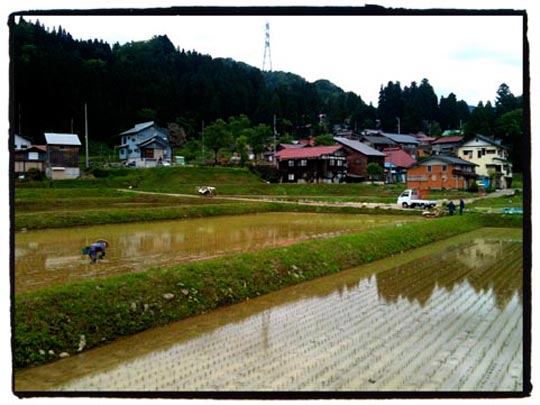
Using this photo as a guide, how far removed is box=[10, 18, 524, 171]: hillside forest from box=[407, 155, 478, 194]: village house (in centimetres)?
214

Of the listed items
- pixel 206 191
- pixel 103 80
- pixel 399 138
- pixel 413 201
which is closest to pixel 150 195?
pixel 206 191

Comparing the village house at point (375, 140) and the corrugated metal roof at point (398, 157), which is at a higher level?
the village house at point (375, 140)

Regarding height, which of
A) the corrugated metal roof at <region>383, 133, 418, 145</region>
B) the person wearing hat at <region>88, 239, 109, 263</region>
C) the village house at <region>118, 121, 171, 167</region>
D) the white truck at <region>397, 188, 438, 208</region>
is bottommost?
the person wearing hat at <region>88, 239, 109, 263</region>

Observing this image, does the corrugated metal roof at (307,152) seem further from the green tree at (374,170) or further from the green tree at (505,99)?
the green tree at (505,99)

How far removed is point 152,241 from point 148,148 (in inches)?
784

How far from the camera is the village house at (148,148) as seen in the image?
84.5 ft

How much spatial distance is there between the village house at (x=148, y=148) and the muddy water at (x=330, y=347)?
17917 millimetres

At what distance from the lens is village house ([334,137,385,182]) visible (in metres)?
40.4

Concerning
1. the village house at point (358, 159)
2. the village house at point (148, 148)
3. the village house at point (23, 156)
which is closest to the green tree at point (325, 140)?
the village house at point (358, 159)

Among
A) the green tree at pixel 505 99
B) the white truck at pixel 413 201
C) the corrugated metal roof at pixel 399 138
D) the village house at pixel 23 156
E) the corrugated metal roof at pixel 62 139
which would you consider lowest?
the white truck at pixel 413 201

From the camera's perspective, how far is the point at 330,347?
18.2 feet

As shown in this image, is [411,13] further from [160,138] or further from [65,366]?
[160,138]

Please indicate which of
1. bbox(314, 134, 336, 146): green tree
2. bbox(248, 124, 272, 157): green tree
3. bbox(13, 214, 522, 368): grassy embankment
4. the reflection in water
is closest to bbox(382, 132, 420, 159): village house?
bbox(314, 134, 336, 146): green tree

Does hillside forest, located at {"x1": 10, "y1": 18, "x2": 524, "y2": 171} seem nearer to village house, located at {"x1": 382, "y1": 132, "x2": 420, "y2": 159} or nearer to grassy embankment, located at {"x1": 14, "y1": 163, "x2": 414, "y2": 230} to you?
grassy embankment, located at {"x1": 14, "y1": 163, "x2": 414, "y2": 230}
